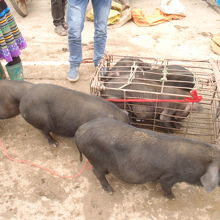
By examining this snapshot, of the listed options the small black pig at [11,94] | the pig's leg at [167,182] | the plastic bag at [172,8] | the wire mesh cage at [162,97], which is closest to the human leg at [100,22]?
the wire mesh cage at [162,97]

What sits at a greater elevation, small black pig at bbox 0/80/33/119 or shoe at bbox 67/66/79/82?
small black pig at bbox 0/80/33/119

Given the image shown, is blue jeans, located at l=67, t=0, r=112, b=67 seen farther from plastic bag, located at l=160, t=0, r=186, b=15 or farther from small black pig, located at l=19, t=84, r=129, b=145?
plastic bag, located at l=160, t=0, r=186, b=15

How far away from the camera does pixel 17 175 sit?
274 cm

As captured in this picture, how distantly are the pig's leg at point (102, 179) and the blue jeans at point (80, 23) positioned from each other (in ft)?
7.08

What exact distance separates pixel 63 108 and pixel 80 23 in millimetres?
1612

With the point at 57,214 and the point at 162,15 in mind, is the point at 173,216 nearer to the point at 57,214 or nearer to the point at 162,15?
the point at 57,214

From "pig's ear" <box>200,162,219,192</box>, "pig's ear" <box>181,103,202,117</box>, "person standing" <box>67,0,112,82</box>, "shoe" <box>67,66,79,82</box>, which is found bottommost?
"shoe" <box>67,66,79,82</box>

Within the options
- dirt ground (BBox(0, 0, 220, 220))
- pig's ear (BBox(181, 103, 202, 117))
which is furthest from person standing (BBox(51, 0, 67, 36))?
pig's ear (BBox(181, 103, 202, 117))

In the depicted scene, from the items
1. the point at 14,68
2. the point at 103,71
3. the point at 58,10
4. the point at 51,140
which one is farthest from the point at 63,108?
the point at 58,10

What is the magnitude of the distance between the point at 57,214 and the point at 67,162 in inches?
24.4

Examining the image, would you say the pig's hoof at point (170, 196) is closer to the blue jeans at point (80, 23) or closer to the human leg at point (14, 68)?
the blue jeans at point (80, 23)

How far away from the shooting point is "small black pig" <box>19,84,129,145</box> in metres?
2.69

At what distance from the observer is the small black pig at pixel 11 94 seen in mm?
2971

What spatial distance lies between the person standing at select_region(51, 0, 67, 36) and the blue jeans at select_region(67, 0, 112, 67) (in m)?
1.93
